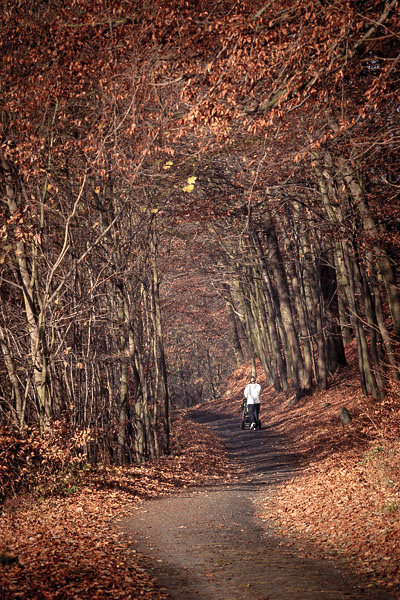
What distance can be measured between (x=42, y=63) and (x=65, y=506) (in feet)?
25.7

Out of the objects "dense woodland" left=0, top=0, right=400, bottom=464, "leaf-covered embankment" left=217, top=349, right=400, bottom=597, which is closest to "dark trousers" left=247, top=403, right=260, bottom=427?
"dense woodland" left=0, top=0, right=400, bottom=464

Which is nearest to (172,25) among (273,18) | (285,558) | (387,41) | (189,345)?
(273,18)

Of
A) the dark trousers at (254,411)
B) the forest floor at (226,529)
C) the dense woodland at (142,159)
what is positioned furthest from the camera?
A: the dark trousers at (254,411)

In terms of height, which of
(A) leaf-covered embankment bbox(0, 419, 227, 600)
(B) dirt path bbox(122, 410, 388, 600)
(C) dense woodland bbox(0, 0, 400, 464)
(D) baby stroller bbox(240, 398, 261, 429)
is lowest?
(B) dirt path bbox(122, 410, 388, 600)

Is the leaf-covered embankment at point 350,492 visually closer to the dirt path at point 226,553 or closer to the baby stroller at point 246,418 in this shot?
the dirt path at point 226,553

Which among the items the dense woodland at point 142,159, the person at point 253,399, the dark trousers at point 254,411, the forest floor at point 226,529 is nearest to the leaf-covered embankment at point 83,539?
the forest floor at point 226,529

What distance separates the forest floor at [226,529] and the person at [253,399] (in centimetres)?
633

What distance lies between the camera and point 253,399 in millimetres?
24859

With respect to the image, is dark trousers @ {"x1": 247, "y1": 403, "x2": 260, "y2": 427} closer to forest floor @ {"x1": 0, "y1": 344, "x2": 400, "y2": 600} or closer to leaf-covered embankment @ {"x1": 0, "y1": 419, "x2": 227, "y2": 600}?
forest floor @ {"x1": 0, "y1": 344, "x2": 400, "y2": 600}

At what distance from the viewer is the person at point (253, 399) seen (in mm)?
24609

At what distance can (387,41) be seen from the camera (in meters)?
11.2

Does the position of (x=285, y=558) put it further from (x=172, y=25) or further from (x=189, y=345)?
(x=189, y=345)

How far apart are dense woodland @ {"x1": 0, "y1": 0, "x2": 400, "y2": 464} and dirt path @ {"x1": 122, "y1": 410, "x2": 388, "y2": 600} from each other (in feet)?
9.23

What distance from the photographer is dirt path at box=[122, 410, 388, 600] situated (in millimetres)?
6551
